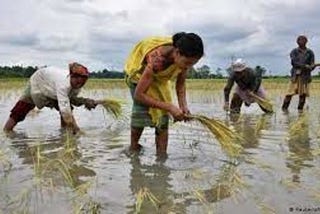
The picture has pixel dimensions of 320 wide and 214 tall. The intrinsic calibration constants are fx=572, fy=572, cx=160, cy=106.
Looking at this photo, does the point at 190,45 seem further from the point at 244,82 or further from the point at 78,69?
the point at 244,82

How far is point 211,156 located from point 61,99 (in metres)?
1.96

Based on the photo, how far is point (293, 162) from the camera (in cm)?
541

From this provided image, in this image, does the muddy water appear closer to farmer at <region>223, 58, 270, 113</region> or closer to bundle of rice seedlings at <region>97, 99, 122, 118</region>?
bundle of rice seedlings at <region>97, 99, 122, 118</region>

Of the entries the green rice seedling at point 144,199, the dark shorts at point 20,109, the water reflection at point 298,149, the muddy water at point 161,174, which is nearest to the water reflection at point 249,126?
the muddy water at point 161,174

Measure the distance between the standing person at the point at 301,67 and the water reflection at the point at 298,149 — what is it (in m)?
3.00

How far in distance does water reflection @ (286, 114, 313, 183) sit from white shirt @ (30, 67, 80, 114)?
2.61 metres

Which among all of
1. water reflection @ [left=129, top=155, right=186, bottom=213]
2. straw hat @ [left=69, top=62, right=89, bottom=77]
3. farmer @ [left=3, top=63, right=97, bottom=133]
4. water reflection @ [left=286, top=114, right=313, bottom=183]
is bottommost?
water reflection @ [left=129, top=155, right=186, bottom=213]

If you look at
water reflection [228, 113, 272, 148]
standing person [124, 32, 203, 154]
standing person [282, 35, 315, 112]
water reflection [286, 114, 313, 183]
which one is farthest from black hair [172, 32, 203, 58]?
standing person [282, 35, 315, 112]

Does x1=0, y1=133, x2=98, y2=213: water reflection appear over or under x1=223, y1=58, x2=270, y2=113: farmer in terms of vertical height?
under

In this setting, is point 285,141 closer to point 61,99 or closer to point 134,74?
point 134,74

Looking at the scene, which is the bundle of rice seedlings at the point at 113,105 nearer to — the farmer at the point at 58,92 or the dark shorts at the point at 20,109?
the farmer at the point at 58,92

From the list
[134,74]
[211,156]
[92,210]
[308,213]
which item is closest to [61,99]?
[134,74]

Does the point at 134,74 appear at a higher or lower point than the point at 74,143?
higher

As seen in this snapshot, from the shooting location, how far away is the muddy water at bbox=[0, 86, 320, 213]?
13.1 feet
